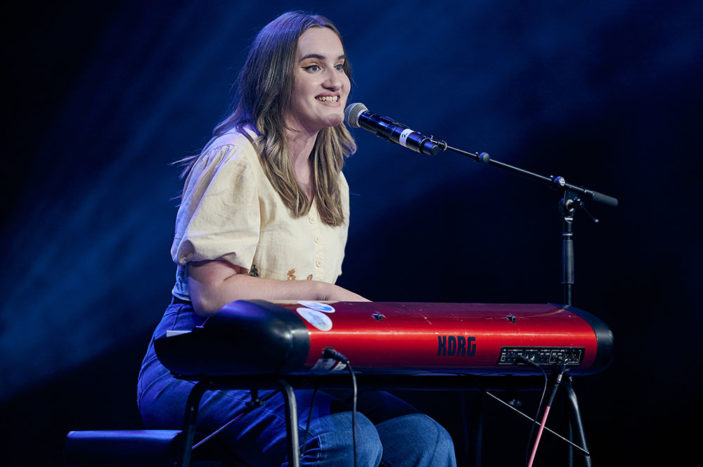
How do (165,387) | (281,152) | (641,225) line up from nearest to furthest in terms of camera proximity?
(165,387)
(281,152)
(641,225)

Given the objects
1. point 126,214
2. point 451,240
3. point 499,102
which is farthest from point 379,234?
point 126,214

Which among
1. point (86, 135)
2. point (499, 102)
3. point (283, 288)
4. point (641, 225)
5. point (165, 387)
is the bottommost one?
point (165, 387)

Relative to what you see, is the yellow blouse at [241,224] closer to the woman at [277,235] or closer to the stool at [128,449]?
the woman at [277,235]

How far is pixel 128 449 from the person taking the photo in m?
1.53

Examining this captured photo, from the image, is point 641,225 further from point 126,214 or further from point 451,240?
point 126,214

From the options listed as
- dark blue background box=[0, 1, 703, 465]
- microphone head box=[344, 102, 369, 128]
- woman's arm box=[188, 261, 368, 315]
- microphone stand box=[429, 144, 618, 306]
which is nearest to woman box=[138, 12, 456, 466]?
woman's arm box=[188, 261, 368, 315]

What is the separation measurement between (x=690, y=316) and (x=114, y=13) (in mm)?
2377

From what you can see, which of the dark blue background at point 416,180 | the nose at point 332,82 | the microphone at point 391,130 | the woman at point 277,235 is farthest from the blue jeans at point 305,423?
the dark blue background at point 416,180

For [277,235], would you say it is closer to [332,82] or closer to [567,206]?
[332,82]

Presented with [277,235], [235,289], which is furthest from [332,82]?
[235,289]

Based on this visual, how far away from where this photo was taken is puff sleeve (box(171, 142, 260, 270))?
161 centimetres

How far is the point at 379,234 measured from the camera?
2.99 meters

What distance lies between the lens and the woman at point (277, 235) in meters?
1.54

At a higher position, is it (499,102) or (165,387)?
(499,102)
